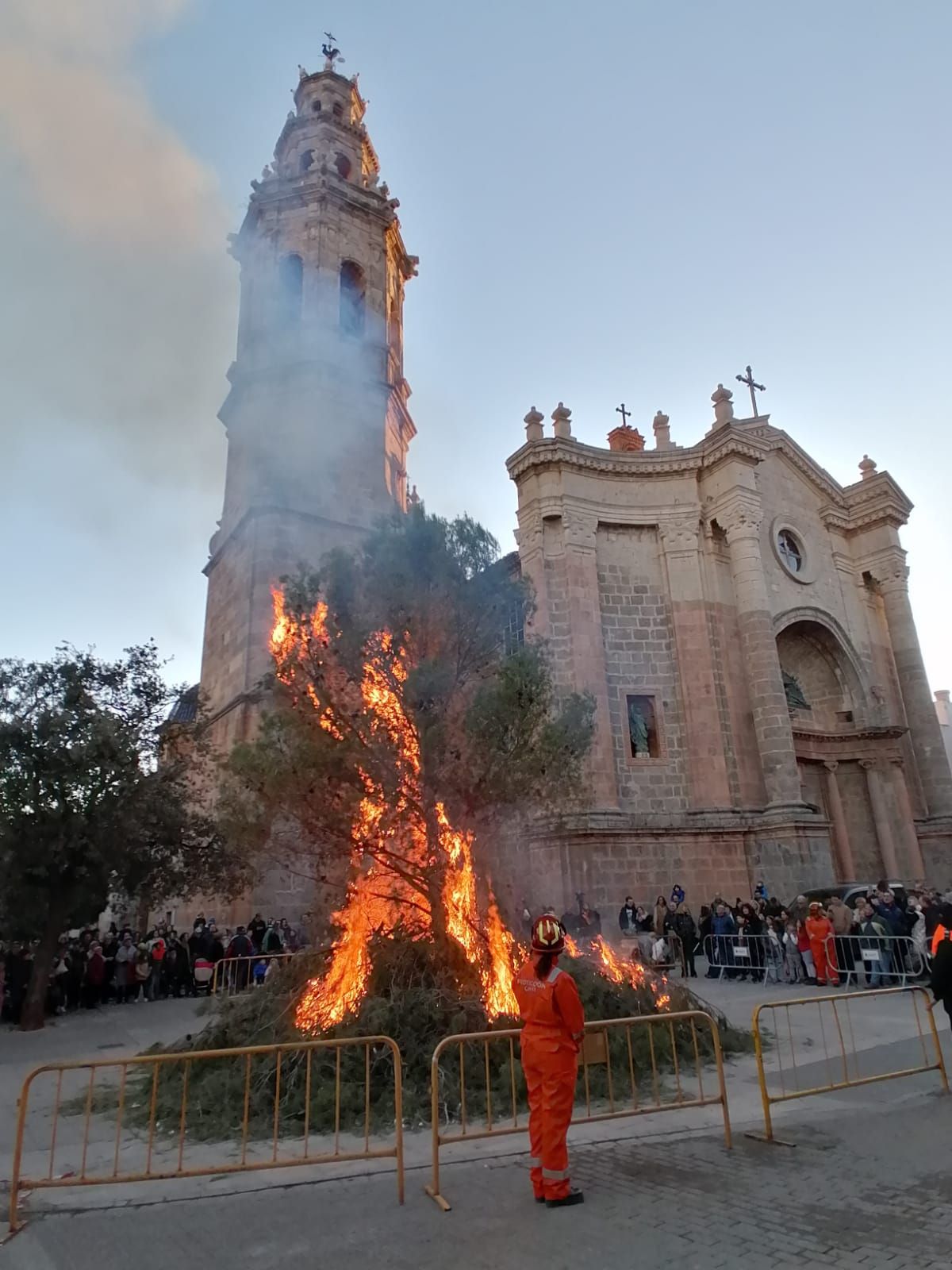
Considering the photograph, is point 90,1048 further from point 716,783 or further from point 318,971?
point 716,783

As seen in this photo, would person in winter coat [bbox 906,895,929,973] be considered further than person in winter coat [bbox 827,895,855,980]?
No

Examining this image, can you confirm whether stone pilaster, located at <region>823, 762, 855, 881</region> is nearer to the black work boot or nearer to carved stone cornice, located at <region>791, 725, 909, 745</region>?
carved stone cornice, located at <region>791, 725, 909, 745</region>

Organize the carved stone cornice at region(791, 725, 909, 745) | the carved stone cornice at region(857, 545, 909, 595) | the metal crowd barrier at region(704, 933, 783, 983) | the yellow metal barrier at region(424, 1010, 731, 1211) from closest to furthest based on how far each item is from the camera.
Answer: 1. the yellow metal barrier at region(424, 1010, 731, 1211)
2. the metal crowd barrier at region(704, 933, 783, 983)
3. the carved stone cornice at region(791, 725, 909, 745)
4. the carved stone cornice at region(857, 545, 909, 595)

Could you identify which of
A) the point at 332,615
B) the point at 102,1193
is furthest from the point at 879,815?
the point at 102,1193

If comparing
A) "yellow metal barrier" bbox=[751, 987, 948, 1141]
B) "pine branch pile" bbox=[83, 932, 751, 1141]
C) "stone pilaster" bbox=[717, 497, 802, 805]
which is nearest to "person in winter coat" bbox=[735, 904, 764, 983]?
"stone pilaster" bbox=[717, 497, 802, 805]

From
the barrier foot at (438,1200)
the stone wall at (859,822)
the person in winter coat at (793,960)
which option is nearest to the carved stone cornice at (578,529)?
the stone wall at (859,822)

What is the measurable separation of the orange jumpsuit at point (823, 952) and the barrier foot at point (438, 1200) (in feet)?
34.0

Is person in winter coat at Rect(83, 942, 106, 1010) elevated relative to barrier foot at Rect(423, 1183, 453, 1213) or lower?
elevated

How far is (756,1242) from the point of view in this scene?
13.1 feet

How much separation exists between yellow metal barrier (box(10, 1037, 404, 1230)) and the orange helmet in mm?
1181

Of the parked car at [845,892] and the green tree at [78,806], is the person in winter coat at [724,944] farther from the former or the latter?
the green tree at [78,806]

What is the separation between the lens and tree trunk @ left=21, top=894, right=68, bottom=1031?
1289 centimetres

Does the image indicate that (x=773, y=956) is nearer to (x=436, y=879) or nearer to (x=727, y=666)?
(x=436, y=879)

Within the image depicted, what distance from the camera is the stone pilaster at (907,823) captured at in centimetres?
2352
